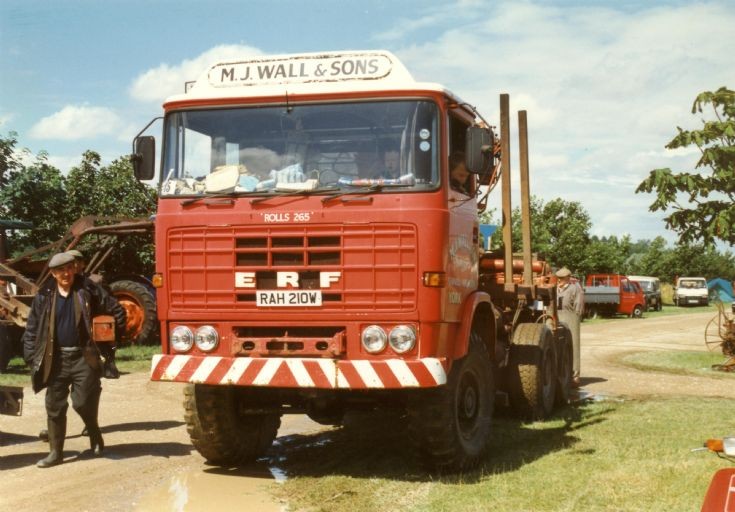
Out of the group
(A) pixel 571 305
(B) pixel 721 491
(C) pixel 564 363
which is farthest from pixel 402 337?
(A) pixel 571 305

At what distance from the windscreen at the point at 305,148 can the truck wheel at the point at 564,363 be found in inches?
208

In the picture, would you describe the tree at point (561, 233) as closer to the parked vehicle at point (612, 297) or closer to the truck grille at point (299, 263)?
the parked vehicle at point (612, 297)

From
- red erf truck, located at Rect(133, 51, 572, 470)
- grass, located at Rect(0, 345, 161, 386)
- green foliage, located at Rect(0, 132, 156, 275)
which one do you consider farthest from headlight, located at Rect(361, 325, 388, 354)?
green foliage, located at Rect(0, 132, 156, 275)

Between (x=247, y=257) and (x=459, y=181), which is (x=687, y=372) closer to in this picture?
(x=459, y=181)

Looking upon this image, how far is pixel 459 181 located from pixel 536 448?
2729 millimetres

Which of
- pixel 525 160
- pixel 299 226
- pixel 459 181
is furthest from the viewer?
pixel 525 160

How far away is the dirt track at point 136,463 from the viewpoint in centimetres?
641

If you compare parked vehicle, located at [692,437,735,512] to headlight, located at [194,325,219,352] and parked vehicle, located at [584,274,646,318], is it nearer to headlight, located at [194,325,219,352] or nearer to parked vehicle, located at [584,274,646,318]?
headlight, located at [194,325,219,352]

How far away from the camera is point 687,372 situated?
16.2 meters

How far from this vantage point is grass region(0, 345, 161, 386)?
13.8 metres

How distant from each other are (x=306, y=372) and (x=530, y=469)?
2.09 metres

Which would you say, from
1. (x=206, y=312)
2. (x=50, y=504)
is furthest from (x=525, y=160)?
(x=50, y=504)

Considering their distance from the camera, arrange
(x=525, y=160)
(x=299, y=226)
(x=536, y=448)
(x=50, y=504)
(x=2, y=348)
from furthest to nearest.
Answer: (x=2, y=348) → (x=525, y=160) → (x=536, y=448) → (x=299, y=226) → (x=50, y=504)

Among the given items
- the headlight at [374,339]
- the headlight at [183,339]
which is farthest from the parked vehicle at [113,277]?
the headlight at [374,339]
